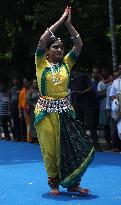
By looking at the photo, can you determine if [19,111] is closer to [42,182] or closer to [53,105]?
[42,182]

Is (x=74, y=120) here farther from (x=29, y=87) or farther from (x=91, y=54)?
(x=91, y=54)

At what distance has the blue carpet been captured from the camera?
7073 millimetres

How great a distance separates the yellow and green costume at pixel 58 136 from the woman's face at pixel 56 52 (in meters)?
0.11

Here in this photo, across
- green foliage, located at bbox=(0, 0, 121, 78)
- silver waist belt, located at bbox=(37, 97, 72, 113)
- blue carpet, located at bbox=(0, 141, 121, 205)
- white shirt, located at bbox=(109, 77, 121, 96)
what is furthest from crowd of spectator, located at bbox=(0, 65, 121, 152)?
silver waist belt, located at bbox=(37, 97, 72, 113)

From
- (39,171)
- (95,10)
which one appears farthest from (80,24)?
(39,171)

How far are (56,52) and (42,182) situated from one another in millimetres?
2153

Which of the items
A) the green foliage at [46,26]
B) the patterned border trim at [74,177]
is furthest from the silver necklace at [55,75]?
the green foliage at [46,26]

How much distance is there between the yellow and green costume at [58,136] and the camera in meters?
7.31

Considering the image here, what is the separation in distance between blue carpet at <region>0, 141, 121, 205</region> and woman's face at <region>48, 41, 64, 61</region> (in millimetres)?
1794

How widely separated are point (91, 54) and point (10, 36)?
606cm

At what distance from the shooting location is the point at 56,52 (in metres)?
7.38

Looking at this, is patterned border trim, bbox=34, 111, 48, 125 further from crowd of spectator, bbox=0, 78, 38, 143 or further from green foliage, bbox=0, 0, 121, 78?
green foliage, bbox=0, 0, 121, 78

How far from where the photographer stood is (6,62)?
2480cm

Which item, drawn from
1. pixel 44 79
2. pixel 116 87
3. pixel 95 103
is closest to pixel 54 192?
pixel 44 79
